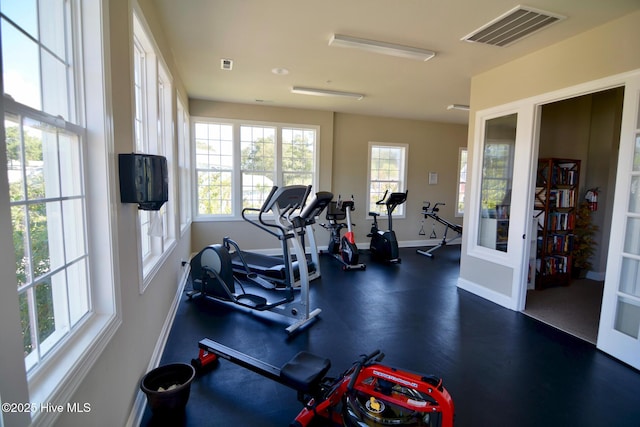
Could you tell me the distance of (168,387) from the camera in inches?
79.6

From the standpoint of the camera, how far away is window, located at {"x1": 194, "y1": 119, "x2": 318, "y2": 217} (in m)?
5.91

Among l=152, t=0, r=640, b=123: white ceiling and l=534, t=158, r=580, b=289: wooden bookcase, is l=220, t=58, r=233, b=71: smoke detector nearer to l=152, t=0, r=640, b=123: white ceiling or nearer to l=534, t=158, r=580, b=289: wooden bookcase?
l=152, t=0, r=640, b=123: white ceiling

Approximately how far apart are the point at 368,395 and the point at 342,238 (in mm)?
3956

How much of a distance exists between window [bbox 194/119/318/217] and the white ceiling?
0.95 meters

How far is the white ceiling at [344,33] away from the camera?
8.41 feet

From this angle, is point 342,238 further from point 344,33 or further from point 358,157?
point 344,33

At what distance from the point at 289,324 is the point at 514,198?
2.99m

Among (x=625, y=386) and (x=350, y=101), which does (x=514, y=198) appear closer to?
(x=625, y=386)

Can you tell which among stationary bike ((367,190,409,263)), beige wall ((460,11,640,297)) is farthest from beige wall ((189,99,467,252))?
beige wall ((460,11,640,297))

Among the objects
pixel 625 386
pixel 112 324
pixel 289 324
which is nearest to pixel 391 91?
pixel 289 324

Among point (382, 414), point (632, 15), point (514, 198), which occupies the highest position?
point (632, 15)

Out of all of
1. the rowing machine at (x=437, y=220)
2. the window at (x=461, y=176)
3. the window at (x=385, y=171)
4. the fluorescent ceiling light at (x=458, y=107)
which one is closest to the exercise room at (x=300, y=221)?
the fluorescent ceiling light at (x=458, y=107)

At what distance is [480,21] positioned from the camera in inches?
108

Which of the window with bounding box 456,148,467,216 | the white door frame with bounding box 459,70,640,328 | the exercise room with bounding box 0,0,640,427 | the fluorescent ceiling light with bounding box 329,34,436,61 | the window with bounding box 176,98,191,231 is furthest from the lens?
the window with bounding box 456,148,467,216
